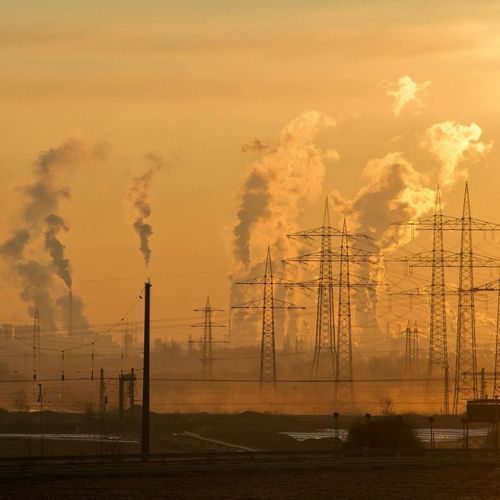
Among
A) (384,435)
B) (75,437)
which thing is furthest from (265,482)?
(75,437)

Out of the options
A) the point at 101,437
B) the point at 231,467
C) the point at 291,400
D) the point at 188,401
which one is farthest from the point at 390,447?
the point at 188,401

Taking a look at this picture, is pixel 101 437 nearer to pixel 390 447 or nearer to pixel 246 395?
pixel 390 447

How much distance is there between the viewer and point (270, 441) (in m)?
100

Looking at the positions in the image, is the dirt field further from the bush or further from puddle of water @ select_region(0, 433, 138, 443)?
puddle of water @ select_region(0, 433, 138, 443)

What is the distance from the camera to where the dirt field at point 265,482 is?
158 feet

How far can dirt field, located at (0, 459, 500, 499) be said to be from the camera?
158 ft

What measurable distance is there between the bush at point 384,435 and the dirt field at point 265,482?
577 inches

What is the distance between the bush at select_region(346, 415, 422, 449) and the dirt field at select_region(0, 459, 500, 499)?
14.7 m

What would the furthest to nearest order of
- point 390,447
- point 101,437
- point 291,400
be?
point 291,400
point 101,437
point 390,447

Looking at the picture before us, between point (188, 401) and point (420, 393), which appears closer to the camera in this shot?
point (420, 393)

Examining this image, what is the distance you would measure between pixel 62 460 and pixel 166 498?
20.4m

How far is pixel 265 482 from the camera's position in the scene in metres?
53.3

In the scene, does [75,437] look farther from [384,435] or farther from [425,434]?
[384,435]

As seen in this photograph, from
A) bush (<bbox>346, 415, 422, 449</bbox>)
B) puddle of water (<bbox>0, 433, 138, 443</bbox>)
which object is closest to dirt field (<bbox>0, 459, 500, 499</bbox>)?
bush (<bbox>346, 415, 422, 449</bbox>)
